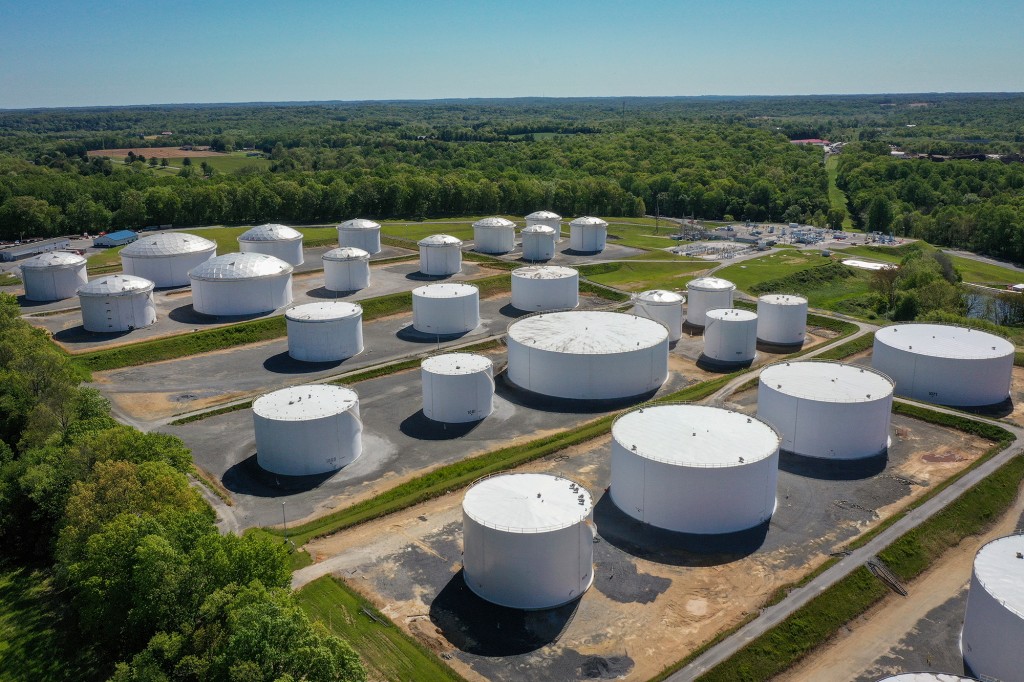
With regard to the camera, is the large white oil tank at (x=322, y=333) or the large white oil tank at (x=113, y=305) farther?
the large white oil tank at (x=113, y=305)

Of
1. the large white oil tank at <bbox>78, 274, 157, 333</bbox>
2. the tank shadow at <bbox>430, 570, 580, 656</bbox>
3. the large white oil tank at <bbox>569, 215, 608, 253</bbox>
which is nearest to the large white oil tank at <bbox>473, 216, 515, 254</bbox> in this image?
the large white oil tank at <bbox>569, 215, 608, 253</bbox>

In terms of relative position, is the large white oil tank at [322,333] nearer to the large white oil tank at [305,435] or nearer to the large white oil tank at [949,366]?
the large white oil tank at [305,435]

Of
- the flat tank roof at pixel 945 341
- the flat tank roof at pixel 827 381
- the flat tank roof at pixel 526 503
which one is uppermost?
the flat tank roof at pixel 945 341

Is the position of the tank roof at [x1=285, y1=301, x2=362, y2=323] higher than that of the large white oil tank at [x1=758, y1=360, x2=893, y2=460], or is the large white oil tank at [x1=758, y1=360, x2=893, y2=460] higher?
the tank roof at [x1=285, y1=301, x2=362, y2=323]

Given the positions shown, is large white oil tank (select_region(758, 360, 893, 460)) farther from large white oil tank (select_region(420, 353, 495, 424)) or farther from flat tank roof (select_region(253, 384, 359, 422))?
flat tank roof (select_region(253, 384, 359, 422))

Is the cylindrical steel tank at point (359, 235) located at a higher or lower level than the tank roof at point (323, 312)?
higher

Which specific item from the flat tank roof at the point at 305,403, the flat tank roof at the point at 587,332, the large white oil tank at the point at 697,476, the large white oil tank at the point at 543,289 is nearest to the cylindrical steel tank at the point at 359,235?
the large white oil tank at the point at 543,289
